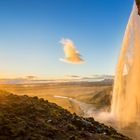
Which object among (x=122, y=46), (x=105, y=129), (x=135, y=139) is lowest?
(x=135, y=139)

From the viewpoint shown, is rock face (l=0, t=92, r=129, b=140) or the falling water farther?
the falling water

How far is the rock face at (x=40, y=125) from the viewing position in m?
11.4

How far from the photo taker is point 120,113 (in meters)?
58.1

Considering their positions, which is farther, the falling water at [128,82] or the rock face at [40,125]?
the falling water at [128,82]

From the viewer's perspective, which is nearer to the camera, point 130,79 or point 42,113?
point 42,113

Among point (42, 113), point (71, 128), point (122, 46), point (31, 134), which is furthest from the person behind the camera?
point (122, 46)

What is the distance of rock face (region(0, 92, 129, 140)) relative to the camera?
37.4ft

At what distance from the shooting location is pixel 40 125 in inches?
498

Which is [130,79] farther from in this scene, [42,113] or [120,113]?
[42,113]

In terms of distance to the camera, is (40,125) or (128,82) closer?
(40,125)

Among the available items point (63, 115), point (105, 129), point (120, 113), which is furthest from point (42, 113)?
point (120, 113)

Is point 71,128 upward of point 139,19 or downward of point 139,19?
downward

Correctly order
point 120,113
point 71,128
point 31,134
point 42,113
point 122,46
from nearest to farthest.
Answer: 1. point 31,134
2. point 71,128
3. point 42,113
4. point 120,113
5. point 122,46

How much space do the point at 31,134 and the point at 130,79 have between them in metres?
53.8
